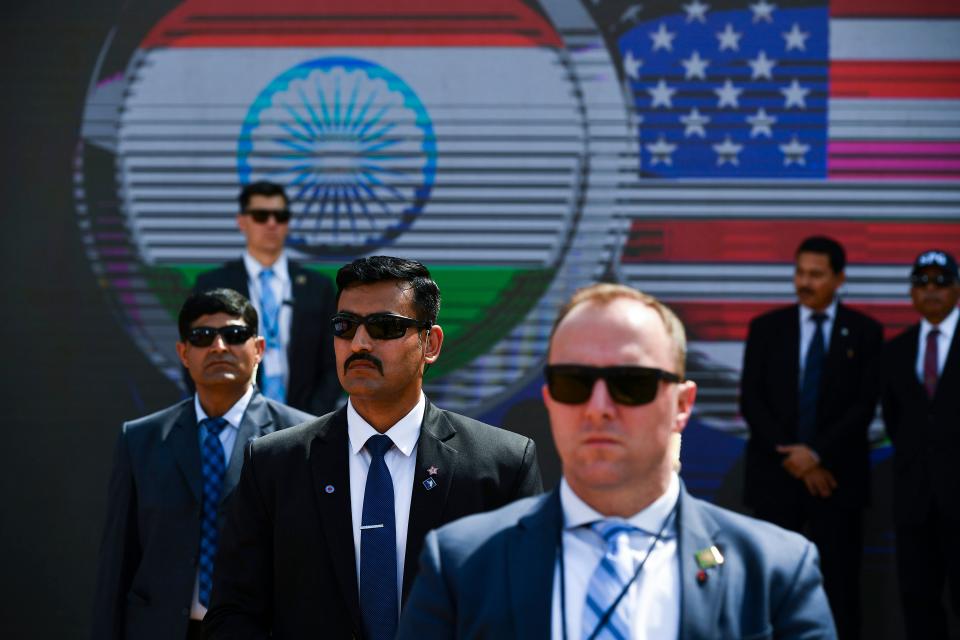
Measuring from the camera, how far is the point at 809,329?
6.87 m

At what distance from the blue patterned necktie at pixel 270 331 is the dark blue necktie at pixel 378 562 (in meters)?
2.82

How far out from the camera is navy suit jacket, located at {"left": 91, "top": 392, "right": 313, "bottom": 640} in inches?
160

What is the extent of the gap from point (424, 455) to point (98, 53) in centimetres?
497

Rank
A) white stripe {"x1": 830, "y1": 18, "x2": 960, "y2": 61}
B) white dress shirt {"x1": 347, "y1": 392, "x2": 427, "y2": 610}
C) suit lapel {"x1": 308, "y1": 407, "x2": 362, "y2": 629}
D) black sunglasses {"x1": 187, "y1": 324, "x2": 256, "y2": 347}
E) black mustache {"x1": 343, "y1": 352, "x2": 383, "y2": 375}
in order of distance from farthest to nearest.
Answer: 1. white stripe {"x1": 830, "y1": 18, "x2": 960, "y2": 61}
2. black sunglasses {"x1": 187, "y1": 324, "x2": 256, "y2": 347}
3. black mustache {"x1": 343, "y1": 352, "x2": 383, "y2": 375}
4. white dress shirt {"x1": 347, "y1": 392, "x2": 427, "y2": 610}
5. suit lapel {"x1": 308, "y1": 407, "x2": 362, "y2": 629}

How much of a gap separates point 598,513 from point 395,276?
148cm

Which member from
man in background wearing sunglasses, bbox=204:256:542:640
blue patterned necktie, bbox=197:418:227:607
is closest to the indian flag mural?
blue patterned necktie, bbox=197:418:227:607

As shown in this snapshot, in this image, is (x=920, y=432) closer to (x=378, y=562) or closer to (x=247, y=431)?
(x=247, y=431)

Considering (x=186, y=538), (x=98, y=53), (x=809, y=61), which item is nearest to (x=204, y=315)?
(x=186, y=538)

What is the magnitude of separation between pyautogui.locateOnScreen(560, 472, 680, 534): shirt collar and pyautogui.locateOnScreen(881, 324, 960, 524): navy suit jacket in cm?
450

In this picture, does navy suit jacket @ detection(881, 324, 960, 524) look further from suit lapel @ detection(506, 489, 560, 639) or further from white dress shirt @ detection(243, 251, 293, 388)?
suit lapel @ detection(506, 489, 560, 639)

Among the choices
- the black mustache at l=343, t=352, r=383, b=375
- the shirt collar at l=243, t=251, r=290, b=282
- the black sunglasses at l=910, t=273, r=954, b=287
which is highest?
the shirt collar at l=243, t=251, r=290, b=282

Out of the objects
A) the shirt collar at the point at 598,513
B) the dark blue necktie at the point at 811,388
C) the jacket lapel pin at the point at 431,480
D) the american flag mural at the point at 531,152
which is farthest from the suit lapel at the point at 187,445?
the dark blue necktie at the point at 811,388

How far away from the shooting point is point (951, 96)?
7.25 metres

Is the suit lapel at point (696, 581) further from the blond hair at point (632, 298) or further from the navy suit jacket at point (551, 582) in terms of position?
the blond hair at point (632, 298)
